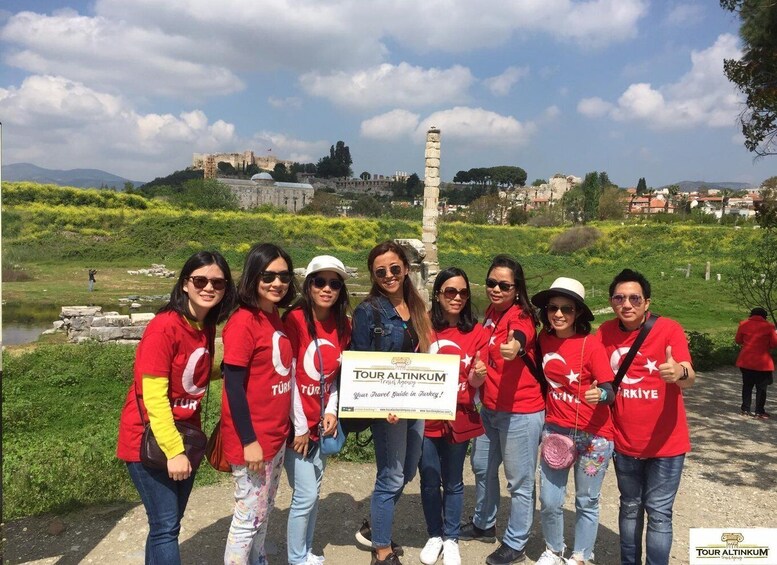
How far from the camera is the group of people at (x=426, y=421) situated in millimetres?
2607

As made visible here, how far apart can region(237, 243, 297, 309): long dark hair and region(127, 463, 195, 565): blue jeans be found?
34.6 inches

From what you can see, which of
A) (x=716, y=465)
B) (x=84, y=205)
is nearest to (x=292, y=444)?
(x=716, y=465)

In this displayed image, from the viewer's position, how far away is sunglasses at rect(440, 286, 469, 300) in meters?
3.26

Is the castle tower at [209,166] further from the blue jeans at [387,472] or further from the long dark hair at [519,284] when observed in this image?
the blue jeans at [387,472]

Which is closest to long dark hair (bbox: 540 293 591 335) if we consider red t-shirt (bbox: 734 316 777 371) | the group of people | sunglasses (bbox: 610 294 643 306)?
the group of people

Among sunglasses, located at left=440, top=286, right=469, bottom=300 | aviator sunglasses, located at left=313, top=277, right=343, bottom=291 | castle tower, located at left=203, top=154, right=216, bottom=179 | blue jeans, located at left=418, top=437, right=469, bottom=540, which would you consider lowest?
blue jeans, located at left=418, top=437, right=469, bottom=540

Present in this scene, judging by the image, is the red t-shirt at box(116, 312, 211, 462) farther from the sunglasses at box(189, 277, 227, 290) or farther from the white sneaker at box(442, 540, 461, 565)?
the white sneaker at box(442, 540, 461, 565)

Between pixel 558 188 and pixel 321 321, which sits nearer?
pixel 321 321

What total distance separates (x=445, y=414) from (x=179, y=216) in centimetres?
3770

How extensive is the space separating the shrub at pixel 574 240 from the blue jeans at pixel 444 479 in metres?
39.4

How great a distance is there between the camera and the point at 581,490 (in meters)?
3.11

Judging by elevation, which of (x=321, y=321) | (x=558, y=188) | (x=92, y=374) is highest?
(x=558, y=188)

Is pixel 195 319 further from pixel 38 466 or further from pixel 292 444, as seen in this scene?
pixel 38 466

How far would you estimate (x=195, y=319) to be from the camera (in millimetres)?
2680
